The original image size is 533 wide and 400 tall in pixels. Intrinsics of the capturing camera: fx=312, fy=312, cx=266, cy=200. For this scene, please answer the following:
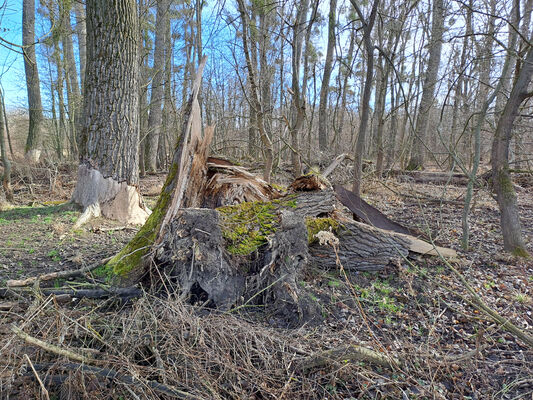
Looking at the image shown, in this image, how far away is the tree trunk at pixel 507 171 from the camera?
337cm

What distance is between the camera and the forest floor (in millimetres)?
1944

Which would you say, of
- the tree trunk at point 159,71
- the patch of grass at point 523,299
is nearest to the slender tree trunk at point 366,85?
the patch of grass at point 523,299

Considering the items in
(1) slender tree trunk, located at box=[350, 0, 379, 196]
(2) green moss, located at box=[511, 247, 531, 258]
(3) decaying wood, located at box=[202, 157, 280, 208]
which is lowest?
(2) green moss, located at box=[511, 247, 531, 258]

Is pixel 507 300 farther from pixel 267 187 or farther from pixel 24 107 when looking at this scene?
pixel 24 107

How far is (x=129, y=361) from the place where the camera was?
2023 mm

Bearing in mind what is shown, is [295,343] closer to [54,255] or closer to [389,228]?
[389,228]

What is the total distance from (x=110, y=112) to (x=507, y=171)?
5.24m

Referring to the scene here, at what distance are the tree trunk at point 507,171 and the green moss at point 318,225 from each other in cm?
191

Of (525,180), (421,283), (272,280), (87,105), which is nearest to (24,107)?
(87,105)

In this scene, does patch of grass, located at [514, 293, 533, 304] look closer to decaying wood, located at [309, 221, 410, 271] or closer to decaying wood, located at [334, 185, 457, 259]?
decaying wood, located at [334, 185, 457, 259]

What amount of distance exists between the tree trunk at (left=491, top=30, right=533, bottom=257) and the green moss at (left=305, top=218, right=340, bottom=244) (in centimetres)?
191

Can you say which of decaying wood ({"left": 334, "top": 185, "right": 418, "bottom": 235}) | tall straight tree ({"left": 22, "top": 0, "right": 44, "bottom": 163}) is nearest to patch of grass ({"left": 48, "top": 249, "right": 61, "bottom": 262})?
decaying wood ({"left": 334, "top": 185, "right": 418, "bottom": 235})

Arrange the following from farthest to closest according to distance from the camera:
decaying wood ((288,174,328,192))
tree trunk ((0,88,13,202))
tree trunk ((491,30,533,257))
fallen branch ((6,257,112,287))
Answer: tree trunk ((0,88,13,202)) → decaying wood ((288,174,328,192)) → tree trunk ((491,30,533,257)) → fallen branch ((6,257,112,287))

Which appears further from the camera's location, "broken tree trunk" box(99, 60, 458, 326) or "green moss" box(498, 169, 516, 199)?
"green moss" box(498, 169, 516, 199)
